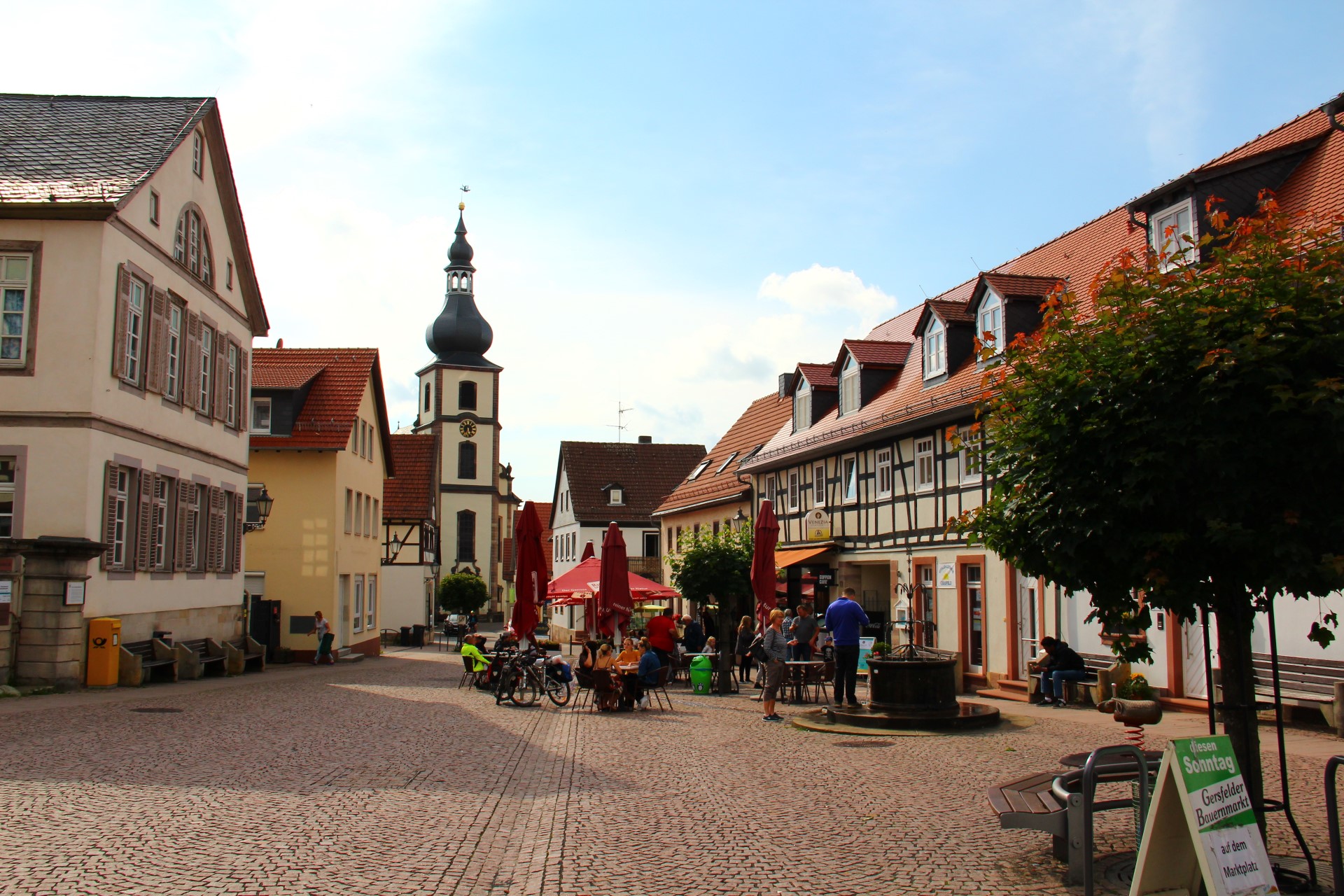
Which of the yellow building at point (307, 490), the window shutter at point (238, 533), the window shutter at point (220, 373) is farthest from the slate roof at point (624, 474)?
the window shutter at point (220, 373)

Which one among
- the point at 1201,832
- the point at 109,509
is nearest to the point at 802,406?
the point at 109,509

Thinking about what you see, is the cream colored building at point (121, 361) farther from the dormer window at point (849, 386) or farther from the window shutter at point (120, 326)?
the dormer window at point (849, 386)

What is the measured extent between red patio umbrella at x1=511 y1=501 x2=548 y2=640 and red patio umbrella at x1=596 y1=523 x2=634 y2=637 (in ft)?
5.50

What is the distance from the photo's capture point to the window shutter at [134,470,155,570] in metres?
21.6

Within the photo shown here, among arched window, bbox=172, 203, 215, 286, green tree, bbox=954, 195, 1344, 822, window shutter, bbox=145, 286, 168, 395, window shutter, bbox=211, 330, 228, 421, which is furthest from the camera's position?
window shutter, bbox=211, 330, 228, 421

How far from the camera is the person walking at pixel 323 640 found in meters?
31.3

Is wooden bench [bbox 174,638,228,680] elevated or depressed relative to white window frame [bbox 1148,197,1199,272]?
depressed

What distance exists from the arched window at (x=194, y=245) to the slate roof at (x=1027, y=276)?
46.6 feet

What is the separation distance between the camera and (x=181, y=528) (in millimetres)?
24172

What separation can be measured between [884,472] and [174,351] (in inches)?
577

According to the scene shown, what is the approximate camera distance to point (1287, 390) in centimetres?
625

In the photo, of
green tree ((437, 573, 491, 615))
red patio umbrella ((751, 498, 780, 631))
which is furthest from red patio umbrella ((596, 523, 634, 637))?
green tree ((437, 573, 491, 615))

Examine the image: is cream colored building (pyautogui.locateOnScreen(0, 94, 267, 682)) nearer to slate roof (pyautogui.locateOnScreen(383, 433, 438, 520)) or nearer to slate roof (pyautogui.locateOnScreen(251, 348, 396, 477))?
slate roof (pyautogui.locateOnScreen(251, 348, 396, 477))

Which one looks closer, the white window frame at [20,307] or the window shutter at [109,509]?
the white window frame at [20,307]
